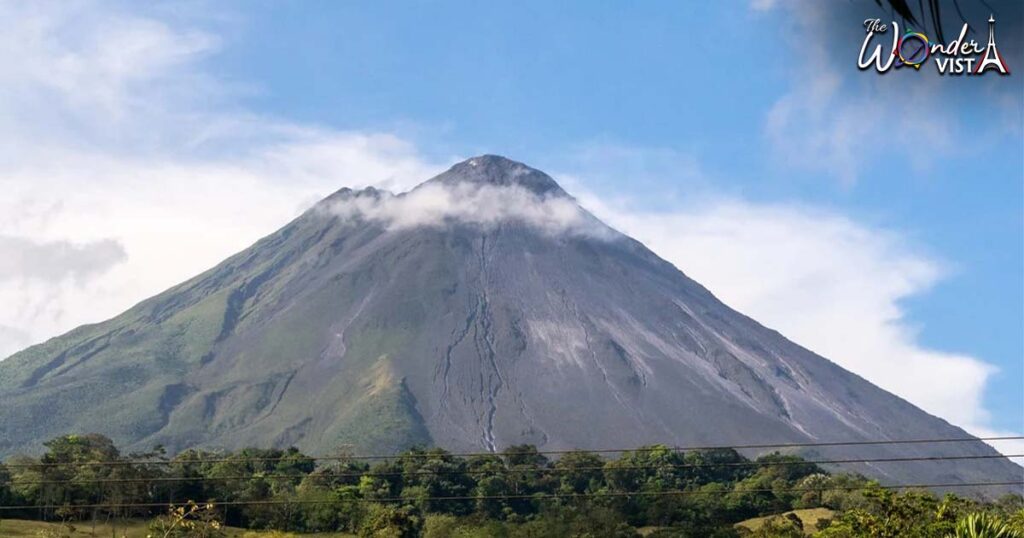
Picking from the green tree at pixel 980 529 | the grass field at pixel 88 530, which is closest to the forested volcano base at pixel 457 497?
the grass field at pixel 88 530

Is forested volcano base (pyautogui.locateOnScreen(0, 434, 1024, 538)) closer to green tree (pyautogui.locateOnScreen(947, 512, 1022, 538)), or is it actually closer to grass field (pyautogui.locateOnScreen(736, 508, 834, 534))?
grass field (pyautogui.locateOnScreen(736, 508, 834, 534))

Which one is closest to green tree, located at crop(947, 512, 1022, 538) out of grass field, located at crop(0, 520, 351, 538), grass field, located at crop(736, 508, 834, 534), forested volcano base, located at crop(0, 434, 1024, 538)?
forested volcano base, located at crop(0, 434, 1024, 538)

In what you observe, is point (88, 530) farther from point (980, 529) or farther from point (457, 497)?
point (980, 529)

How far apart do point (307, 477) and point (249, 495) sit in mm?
6285

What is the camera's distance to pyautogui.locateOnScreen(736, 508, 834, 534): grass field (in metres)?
67.0

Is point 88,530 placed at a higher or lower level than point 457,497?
lower

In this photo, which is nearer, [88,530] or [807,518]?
[88,530]

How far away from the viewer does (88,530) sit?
184 ft

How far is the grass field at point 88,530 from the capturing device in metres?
53.6

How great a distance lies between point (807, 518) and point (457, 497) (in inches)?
1101

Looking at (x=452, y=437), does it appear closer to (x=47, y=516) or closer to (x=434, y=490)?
(x=434, y=490)

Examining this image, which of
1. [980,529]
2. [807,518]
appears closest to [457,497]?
[980,529]

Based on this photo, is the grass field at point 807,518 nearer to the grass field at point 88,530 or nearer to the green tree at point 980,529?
the grass field at point 88,530

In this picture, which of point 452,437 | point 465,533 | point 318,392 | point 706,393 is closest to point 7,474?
point 465,533
